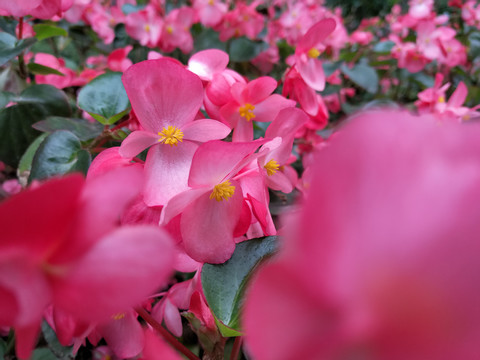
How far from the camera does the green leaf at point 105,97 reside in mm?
615

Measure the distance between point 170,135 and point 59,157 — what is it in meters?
0.20

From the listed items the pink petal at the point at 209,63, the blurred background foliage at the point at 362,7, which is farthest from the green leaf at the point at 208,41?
the blurred background foliage at the point at 362,7

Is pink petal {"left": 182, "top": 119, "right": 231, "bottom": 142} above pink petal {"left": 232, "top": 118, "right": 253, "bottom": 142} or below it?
above

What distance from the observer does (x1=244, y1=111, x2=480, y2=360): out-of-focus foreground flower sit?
0.44 feet

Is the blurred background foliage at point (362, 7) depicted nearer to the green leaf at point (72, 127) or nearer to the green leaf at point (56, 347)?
the green leaf at point (72, 127)

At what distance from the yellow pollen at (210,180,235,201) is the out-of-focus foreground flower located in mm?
241

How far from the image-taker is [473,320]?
5.2 inches

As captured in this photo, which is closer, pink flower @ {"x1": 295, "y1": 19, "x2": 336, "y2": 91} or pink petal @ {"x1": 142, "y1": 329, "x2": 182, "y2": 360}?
pink petal @ {"x1": 142, "y1": 329, "x2": 182, "y2": 360}

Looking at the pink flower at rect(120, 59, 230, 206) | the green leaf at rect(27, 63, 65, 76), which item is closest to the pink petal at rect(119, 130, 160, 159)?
the pink flower at rect(120, 59, 230, 206)

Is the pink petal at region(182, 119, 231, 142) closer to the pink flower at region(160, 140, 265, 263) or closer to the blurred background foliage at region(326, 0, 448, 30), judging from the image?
the pink flower at region(160, 140, 265, 263)

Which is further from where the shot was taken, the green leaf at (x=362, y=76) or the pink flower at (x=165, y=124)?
the green leaf at (x=362, y=76)

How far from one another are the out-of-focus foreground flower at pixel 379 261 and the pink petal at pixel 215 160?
0.65 feet

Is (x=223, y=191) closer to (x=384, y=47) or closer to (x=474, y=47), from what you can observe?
(x=384, y=47)

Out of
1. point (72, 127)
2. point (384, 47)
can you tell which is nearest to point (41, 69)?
point (72, 127)
